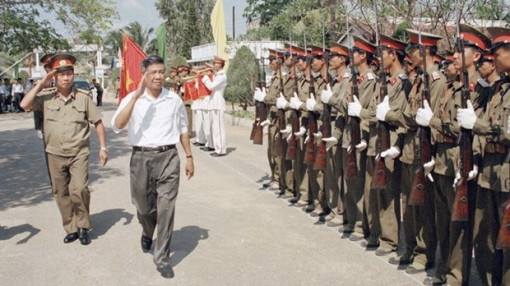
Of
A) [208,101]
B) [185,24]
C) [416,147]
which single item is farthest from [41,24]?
[185,24]

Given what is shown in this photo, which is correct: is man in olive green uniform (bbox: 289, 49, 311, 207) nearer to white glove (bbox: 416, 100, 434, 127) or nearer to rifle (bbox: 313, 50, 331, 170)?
rifle (bbox: 313, 50, 331, 170)

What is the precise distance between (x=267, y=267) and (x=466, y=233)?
1.69m

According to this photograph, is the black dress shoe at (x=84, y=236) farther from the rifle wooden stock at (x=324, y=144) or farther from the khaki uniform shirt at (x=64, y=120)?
the rifle wooden stock at (x=324, y=144)

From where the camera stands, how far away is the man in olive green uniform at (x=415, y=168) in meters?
4.81

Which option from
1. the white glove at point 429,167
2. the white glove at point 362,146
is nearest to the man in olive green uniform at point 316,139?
the white glove at point 362,146

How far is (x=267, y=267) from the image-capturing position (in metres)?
5.27

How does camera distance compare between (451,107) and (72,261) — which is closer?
(451,107)

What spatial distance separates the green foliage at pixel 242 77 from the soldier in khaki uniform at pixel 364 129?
15518mm

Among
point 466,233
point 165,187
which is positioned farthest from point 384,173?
point 165,187

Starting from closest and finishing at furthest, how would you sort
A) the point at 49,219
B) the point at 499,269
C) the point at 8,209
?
the point at 499,269
the point at 49,219
the point at 8,209

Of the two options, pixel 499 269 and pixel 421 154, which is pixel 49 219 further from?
pixel 499 269

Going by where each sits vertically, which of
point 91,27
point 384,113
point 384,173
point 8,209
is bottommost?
point 8,209

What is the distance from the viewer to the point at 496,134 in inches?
153

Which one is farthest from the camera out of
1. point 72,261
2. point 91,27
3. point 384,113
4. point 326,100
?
point 91,27
